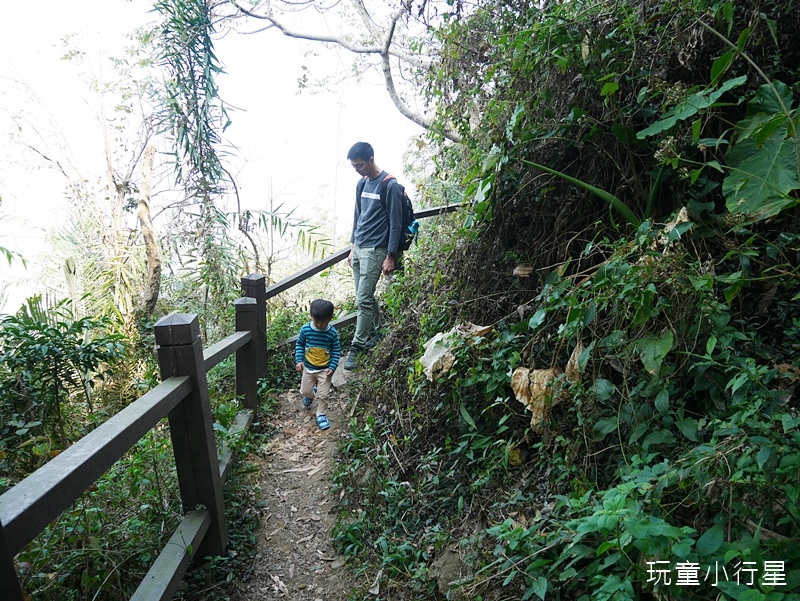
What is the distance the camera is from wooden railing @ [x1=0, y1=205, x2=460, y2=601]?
1.22 m

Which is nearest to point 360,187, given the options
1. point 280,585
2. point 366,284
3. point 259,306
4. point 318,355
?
point 366,284

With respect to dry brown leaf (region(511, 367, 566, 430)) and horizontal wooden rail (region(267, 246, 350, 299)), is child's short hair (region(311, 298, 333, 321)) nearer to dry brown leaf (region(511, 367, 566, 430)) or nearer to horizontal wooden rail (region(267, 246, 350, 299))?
horizontal wooden rail (region(267, 246, 350, 299))

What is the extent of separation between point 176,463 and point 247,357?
1.66 metres

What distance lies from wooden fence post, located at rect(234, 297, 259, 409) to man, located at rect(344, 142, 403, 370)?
1105 mm

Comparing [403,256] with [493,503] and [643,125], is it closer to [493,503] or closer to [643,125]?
[643,125]

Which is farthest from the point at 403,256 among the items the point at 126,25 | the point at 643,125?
the point at 126,25

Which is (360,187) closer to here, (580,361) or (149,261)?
(580,361)

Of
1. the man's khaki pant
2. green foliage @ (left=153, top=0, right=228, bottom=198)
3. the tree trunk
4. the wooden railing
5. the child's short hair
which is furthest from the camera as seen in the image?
the tree trunk

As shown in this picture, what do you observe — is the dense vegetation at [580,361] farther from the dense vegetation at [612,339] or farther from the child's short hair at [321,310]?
the child's short hair at [321,310]

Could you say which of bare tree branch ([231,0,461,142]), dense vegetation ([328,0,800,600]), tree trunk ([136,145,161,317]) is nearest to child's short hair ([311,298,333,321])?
dense vegetation ([328,0,800,600])

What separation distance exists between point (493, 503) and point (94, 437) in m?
1.73

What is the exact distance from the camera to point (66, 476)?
54.5 inches

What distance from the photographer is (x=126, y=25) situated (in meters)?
8.78

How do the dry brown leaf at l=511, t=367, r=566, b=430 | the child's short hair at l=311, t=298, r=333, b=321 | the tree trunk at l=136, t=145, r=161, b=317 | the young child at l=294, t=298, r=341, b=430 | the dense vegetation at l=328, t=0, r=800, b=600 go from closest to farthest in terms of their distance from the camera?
1. the dense vegetation at l=328, t=0, r=800, b=600
2. the dry brown leaf at l=511, t=367, r=566, b=430
3. the child's short hair at l=311, t=298, r=333, b=321
4. the young child at l=294, t=298, r=341, b=430
5. the tree trunk at l=136, t=145, r=161, b=317
